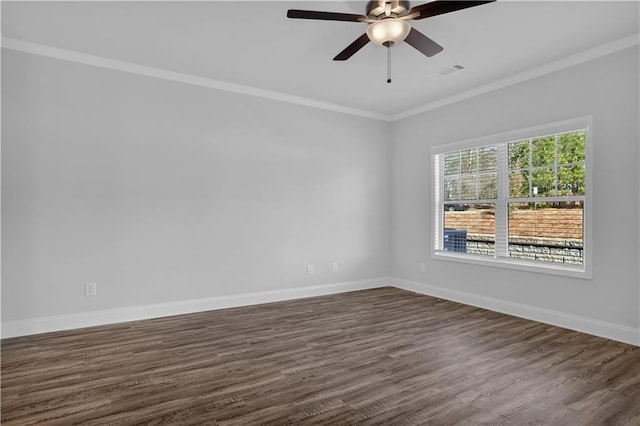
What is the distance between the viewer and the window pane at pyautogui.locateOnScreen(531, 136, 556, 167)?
4.01m

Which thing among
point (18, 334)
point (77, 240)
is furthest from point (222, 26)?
point (18, 334)

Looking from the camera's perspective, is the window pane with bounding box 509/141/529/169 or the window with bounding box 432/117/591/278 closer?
the window with bounding box 432/117/591/278

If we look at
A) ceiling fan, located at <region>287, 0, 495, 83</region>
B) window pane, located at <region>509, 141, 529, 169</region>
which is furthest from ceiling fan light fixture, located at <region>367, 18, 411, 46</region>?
window pane, located at <region>509, 141, 529, 169</region>

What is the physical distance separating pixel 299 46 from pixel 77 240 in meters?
2.92

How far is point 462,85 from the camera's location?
179 inches

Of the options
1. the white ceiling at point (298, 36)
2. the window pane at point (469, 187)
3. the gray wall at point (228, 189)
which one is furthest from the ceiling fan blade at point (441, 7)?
the window pane at point (469, 187)

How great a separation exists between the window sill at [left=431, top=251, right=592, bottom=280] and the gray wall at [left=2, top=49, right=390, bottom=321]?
130 centimetres

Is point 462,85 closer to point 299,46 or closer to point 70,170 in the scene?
point 299,46

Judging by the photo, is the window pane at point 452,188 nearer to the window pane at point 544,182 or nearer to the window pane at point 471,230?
the window pane at point 471,230

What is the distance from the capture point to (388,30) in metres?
2.72

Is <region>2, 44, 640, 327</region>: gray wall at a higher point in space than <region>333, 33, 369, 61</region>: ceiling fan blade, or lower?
lower

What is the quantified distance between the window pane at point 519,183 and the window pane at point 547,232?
0.43ft

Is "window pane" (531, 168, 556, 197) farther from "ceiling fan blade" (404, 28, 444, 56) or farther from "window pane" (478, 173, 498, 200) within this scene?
"ceiling fan blade" (404, 28, 444, 56)

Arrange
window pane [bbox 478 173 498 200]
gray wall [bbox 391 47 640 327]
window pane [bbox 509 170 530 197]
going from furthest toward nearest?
1. window pane [bbox 478 173 498 200]
2. window pane [bbox 509 170 530 197]
3. gray wall [bbox 391 47 640 327]
